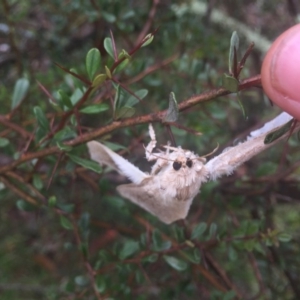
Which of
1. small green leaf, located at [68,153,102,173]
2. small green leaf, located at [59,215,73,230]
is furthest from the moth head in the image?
small green leaf, located at [59,215,73,230]

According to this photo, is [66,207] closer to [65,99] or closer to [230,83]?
[65,99]

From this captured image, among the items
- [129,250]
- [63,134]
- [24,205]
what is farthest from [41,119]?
[129,250]

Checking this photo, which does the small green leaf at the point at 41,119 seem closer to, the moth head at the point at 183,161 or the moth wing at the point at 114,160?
the moth wing at the point at 114,160

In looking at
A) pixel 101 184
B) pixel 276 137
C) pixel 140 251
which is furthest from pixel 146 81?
pixel 276 137

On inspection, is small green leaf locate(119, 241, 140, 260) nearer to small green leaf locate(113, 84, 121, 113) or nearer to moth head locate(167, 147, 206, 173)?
moth head locate(167, 147, 206, 173)

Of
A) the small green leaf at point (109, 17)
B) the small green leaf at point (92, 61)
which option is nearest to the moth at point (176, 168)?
the small green leaf at point (92, 61)

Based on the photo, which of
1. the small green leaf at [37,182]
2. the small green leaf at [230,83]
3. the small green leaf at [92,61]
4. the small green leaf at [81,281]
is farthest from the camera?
the small green leaf at [81,281]
